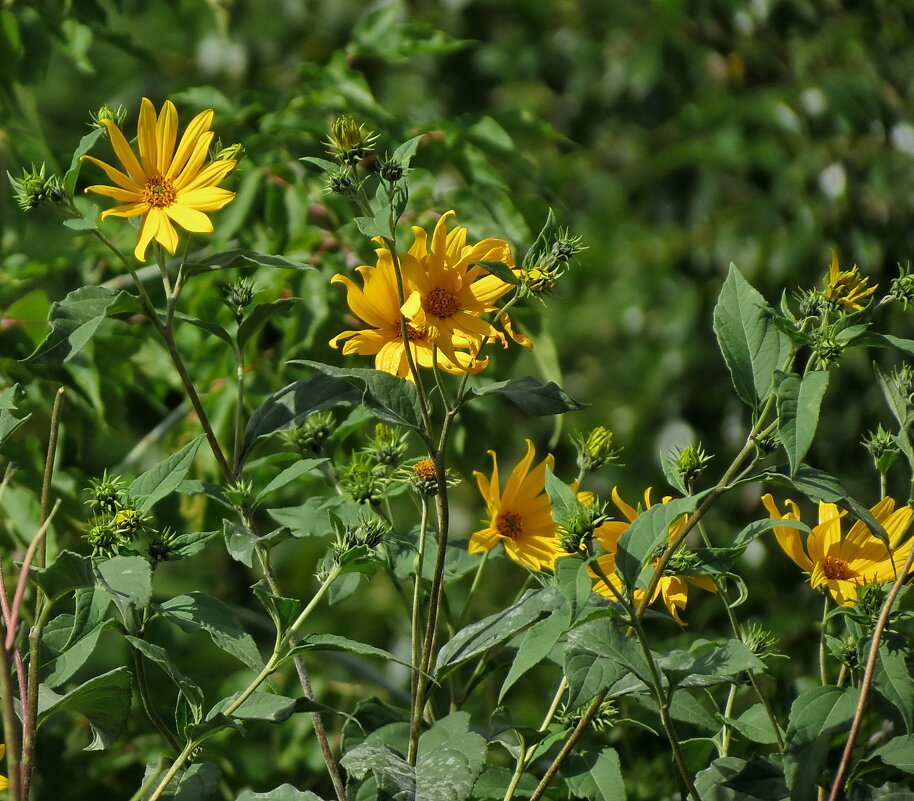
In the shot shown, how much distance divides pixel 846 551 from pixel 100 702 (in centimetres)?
43

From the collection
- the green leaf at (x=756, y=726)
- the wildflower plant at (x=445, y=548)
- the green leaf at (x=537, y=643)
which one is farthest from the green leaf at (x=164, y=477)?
the green leaf at (x=756, y=726)

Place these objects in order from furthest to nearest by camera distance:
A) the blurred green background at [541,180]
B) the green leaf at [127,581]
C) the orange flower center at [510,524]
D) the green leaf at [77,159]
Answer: the blurred green background at [541,180] → the orange flower center at [510,524] → the green leaf at [77,159] → the green leaf at [127,581]

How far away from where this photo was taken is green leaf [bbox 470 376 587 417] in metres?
0.61

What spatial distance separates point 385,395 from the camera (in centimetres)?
61

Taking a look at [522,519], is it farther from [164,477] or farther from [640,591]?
[164,477]

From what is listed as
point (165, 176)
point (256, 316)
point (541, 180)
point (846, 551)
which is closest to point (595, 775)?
point (846, 551)

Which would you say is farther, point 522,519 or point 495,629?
point 522,519

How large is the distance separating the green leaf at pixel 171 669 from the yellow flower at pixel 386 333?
7.6 inches

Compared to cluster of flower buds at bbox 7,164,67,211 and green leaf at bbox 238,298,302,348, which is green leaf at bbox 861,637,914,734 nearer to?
green leaf at bbox 238,298,302,348

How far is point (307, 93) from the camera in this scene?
3.90 feet

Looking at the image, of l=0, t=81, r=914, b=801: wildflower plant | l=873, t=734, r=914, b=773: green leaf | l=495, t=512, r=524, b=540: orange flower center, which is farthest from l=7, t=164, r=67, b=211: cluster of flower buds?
l=873, t=734, r=914, b=773: green leaf

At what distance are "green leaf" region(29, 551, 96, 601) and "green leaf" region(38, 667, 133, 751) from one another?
0.05 metres

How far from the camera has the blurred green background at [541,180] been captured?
1.08 meters

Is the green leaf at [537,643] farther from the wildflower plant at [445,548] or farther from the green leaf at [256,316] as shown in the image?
the green leaf at [256,316]
